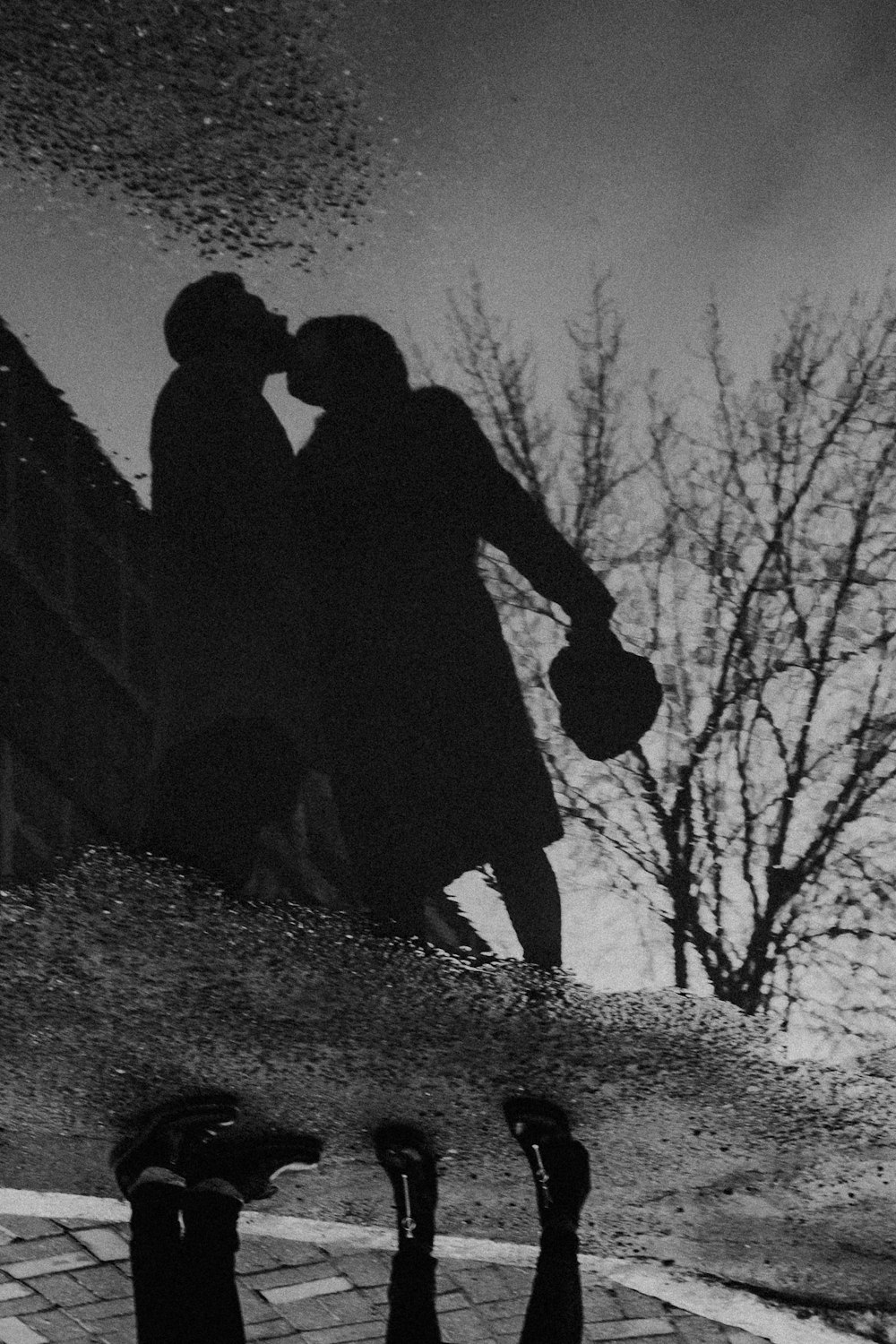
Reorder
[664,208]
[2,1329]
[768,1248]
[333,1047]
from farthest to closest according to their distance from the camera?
[768,1248]
[2,1329]
[333,1047]
[664,208]

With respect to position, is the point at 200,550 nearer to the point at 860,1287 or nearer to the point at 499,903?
the point at 499,903

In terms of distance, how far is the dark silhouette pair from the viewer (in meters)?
3.44

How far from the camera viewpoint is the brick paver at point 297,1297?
480 cm

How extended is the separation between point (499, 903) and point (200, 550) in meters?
1.04

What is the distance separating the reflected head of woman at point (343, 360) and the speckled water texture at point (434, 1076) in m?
1.22

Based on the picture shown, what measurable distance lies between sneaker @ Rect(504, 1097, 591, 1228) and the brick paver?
4.47ft

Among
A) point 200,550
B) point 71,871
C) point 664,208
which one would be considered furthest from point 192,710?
point 664,208

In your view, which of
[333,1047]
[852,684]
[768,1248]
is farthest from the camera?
[768,1248]

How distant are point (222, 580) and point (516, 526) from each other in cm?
52

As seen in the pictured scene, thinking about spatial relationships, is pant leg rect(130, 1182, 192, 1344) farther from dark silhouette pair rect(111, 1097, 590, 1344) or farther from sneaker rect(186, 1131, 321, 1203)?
sneaker rect(186, 1131, 321, 1203)

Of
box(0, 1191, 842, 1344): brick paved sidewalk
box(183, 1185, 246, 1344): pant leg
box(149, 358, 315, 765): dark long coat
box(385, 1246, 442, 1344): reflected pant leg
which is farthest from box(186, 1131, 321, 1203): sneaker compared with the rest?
box(149, 358, 315, 765): dark long coat

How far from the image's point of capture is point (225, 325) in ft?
6.58

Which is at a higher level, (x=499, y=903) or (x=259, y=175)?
(x=259, y=175)

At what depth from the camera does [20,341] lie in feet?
6.68
